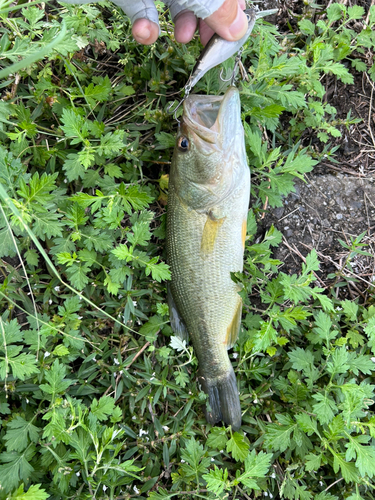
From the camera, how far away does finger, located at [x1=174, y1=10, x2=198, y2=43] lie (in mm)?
2732

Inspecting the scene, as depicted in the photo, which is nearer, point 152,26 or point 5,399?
point 152,26

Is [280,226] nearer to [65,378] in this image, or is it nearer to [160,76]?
[160,76]

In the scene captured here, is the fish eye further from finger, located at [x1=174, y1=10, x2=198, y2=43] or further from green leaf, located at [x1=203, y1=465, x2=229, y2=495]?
green leaf, located at [x1=203, y1=465, x2=229, y2=495]

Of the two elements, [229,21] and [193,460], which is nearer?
[229,21]

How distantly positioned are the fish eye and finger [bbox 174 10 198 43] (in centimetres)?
82

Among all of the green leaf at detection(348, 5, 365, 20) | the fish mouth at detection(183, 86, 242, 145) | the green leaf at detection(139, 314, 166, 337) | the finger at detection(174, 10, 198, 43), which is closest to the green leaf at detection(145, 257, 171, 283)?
the green leaf at detection(139, 314, 166, 337)

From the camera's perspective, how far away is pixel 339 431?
280 centimetres

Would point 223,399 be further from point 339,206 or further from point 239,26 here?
point 239,26

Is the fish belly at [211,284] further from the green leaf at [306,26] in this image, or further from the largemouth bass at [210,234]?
the green leaf at [306,26]

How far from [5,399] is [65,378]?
1.52 feet

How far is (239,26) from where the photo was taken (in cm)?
242

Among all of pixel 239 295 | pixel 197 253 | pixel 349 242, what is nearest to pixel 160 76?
pixel 197 253

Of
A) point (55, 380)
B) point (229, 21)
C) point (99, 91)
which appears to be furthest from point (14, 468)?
point (229, 21)

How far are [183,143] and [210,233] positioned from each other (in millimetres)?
715
